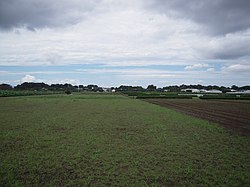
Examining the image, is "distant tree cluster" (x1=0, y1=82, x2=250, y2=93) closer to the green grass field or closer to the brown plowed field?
the brown plowed field

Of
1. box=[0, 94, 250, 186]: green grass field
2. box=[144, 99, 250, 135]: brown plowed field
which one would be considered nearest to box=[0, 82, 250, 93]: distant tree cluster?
box=[144, 99, 250, 135]: brown plowed field

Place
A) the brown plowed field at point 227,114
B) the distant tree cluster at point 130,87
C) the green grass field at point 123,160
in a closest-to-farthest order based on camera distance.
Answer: the green grass field at point 123,160, the brown plowed field at point 227,114, the distant tree cluster at point 130,87

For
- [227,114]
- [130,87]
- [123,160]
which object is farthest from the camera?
[130,87]

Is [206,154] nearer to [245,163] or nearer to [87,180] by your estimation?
[245,163]

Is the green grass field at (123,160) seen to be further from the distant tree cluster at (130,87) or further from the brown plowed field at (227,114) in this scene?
the distant tree cluster at (130,87)

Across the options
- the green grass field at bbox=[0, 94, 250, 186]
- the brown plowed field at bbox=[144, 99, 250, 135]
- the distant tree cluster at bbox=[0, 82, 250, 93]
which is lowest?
the brown plowed field at bbox=[144, 99, 250, 135]

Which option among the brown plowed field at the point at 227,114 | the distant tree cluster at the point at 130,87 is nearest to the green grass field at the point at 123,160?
the brown plowed field at the point at 227,114

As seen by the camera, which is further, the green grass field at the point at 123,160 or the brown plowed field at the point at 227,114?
the brown plowed field at the point at 227,114

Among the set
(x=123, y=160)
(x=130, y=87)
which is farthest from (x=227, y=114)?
(x=130, y=87)

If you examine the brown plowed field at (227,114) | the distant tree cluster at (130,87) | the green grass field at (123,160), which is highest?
the distant tree cluster at (130,87)

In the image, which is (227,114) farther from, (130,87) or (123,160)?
(130,87)

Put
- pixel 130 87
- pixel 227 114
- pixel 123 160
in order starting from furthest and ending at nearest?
pixel 130 87 → pixel 227 114 → pixel 123 160

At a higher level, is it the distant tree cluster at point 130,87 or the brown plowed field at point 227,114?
the distant tree cluster at point 130,87

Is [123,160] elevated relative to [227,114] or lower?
elevated
